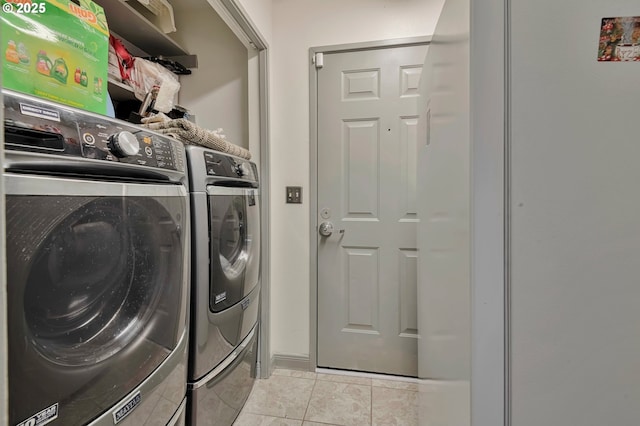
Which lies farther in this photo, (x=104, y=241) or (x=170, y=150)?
(x=170, y=150)

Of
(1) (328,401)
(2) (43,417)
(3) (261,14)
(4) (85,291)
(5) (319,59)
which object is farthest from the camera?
(5) (319,59)

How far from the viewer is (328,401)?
60.1 inches

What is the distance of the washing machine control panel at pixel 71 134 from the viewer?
0.49 metres

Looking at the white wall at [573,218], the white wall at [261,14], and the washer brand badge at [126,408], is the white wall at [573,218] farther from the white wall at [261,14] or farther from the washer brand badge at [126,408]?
the white wall at [261,14]

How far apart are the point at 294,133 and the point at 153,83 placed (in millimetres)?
832

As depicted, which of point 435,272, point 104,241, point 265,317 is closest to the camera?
point 104,241

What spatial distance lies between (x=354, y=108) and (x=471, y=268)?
56.1 inches

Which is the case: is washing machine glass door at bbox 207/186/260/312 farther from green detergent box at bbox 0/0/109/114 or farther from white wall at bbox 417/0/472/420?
white wall at bbox 417/0/472/420

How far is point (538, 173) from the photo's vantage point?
529mm

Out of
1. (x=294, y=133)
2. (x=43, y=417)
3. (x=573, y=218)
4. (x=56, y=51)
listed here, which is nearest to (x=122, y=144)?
(x=56, y=51)

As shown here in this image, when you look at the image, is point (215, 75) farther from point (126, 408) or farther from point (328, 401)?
point (328, 401)

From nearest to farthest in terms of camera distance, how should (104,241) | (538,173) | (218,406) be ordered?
(538,173) → (104,241) → (218,406)

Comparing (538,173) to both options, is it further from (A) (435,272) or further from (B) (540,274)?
(A) (435,272)

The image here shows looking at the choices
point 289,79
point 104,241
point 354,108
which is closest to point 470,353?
point 104,241
